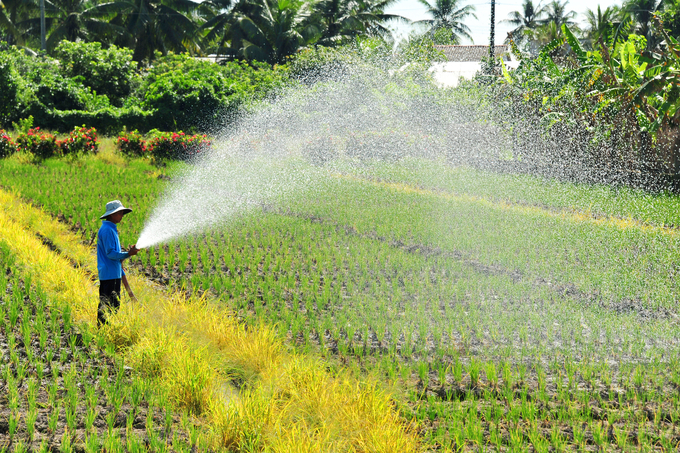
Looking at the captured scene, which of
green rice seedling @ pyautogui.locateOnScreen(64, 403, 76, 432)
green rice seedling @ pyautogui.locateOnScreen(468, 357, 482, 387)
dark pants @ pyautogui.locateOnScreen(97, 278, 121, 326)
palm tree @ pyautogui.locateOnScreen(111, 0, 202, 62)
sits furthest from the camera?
palm tree @ pyautogui.locateOnScreen(111, 0, 202, 62)

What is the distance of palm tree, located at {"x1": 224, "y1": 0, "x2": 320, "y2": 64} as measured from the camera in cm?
2823

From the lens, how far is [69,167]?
13734mm

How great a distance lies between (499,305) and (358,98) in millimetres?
18023

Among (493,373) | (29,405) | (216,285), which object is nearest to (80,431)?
(29,405)

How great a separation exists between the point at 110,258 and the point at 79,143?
41.3ft

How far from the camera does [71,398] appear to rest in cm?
336

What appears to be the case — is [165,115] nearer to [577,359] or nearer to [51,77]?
[51,77]

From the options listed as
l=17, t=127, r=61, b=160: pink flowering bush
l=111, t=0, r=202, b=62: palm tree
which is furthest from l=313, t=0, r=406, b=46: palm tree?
l=17, t=127, r=61, b=160: pink flowering bush

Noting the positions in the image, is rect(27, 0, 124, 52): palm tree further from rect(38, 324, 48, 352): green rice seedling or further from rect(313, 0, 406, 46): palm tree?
rect(38, 324, 48, 352): green rice seedling

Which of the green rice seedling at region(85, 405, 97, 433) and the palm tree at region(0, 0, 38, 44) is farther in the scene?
the palm tree at region(0, 0, 38, 44)

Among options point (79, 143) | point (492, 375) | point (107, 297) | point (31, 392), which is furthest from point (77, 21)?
point (492, 375)

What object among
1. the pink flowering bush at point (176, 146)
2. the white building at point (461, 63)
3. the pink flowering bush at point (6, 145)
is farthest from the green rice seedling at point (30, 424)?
the white building at point (461, 63)

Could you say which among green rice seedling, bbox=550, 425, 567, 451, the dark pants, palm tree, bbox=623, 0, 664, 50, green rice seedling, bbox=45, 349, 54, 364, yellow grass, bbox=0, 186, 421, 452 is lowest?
green rice seedling, bbox=550, 425, 567, 451

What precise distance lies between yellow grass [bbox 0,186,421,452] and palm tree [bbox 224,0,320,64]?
24200mm
